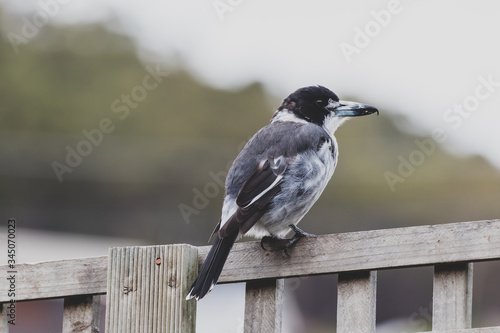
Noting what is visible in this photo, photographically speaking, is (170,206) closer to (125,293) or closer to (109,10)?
(109,10)

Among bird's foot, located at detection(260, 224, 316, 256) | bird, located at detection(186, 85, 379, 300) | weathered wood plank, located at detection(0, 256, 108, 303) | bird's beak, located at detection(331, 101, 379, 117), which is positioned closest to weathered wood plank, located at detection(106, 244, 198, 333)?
weathered wood plank, located at detection(0, 256, 108, 303)

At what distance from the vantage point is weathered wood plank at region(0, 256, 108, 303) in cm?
287

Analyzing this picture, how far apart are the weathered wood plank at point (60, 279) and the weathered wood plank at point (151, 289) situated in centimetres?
11

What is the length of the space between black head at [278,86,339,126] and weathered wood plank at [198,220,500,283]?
1974 mm

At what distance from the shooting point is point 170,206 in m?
21.1

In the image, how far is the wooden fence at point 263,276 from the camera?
2.39 meters

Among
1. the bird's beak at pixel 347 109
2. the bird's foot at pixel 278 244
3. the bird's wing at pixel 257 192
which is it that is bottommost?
the bird's foot at pixel 278 244

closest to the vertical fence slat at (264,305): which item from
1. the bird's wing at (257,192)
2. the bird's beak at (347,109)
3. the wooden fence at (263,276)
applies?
the wooden fence at (263,276)

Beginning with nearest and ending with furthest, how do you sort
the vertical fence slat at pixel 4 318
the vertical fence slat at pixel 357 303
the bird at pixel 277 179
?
the vertical fence slat at pixel 357 303
the vertical fence slat at pixel 4 318
the bird at pixel 277 179

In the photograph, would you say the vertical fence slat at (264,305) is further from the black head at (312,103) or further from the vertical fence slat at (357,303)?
the black head at (312,103)

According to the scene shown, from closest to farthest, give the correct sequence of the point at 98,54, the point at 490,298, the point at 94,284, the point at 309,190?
the point at 94,284 < the point at 309,190 < the point at 490,298 < the point at 98,54

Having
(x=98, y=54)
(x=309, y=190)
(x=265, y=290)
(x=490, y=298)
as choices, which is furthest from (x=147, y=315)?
(x=98, y=54)

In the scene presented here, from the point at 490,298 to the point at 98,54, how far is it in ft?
63.5

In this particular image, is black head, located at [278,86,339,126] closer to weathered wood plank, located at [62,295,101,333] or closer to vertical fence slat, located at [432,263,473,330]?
weathered wood plank, located at [62,295,101,333]
